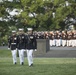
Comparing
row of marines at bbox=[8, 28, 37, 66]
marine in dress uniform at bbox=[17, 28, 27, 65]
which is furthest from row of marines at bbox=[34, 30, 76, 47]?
marine in dress uniform at bbox=[17, 28, 27, 65]

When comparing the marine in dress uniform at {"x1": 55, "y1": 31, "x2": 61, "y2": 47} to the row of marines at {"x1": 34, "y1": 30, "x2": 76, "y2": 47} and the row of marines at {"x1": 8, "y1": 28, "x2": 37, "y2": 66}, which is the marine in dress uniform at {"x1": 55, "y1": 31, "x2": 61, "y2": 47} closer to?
the row of marines at {"x1": 34, "y1": 30, "x2": 76, "y2": 47}

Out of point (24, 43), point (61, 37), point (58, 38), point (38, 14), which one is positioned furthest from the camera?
point (38, 14)

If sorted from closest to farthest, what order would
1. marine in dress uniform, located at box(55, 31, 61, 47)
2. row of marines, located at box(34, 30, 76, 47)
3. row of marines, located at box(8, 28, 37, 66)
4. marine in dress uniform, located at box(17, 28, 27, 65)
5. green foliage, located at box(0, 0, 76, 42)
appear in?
row of marines, located at box(8, 28, 37, 66)
marine in dress uniform, located at box(17, 28, 27, 65)
row of marines, located at box(34, 30, 76, 47)
marine in dress uniform, located at box(55, 31, 61, 47)
green foliage, located at box(0, 0, 76, 42)

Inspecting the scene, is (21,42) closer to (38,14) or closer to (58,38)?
(58,38)

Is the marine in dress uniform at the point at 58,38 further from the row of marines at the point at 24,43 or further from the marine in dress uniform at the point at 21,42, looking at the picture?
the marine in dress uniform at the point at 21,42

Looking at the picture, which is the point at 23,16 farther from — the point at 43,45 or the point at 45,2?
the point at 43,45

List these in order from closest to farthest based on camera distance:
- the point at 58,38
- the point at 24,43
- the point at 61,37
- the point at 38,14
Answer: the point at 24,43
the point at 61,37
the point at 58,38
the point at 38,14

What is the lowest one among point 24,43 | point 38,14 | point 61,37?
point 24,43

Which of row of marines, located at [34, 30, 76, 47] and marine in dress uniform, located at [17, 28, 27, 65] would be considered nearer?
marine in dress uniform, located at [17, 28, 27, 65]

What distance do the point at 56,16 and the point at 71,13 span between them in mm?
2397

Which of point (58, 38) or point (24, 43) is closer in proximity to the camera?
point (24, 43)

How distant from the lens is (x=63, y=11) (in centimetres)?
5428

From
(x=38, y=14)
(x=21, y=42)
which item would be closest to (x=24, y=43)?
(x=21, y=42)

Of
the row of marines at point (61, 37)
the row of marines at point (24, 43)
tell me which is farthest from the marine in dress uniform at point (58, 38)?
the row of marines at point (24, 43)
